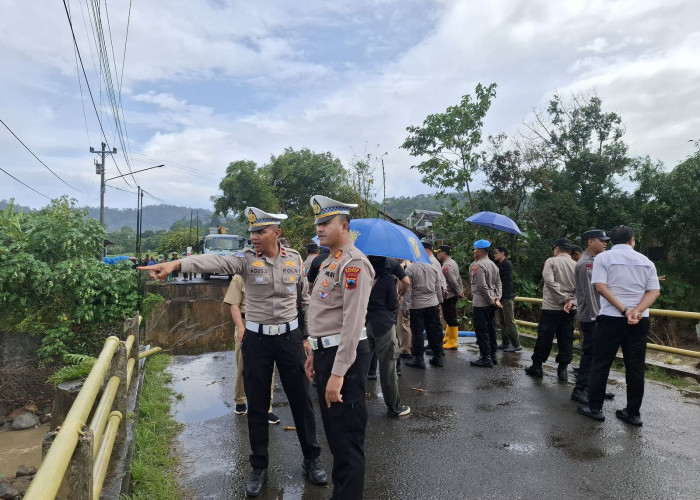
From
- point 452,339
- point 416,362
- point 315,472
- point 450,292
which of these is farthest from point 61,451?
point 452,339

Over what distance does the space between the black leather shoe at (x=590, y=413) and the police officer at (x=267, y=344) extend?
9.84 ft

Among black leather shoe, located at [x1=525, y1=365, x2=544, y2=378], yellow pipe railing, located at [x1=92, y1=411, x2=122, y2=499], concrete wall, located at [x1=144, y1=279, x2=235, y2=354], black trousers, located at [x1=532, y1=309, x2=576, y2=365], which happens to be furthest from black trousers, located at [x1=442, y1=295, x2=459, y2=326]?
yellow pipe railing, located at [x1=92, y1=411, x2=122, y2=499]

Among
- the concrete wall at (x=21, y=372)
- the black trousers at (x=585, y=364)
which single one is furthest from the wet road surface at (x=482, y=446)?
the concrete wall at (x=21, y=372)

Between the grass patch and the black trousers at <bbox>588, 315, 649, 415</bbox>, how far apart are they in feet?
13.3

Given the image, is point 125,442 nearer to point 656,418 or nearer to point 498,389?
point 498,389

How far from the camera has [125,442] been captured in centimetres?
378

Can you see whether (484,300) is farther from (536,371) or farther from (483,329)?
(536,371)

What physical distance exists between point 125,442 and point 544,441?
145 inches

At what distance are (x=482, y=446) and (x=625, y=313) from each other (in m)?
1.89

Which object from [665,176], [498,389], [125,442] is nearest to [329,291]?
[125,442]

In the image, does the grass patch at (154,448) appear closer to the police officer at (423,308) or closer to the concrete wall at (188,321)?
the concrete wall at (188,321)

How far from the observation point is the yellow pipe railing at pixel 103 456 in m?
2.56

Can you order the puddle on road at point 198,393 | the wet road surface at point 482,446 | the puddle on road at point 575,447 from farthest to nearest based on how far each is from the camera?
the puddle on road at point 198,393 < the puddle on road at point 575,447 < the wet road surface at point 482,446

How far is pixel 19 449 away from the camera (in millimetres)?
8188
